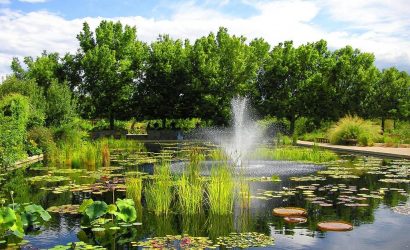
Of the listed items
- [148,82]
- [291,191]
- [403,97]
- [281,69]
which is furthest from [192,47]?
[291,191]

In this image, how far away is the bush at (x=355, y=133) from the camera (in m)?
23.6

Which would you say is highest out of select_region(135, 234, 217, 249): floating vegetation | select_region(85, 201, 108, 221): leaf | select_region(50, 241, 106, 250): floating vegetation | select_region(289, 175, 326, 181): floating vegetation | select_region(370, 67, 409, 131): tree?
select_region(370, 67, 409, 131): tree

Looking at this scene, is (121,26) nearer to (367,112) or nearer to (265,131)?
(265,131)

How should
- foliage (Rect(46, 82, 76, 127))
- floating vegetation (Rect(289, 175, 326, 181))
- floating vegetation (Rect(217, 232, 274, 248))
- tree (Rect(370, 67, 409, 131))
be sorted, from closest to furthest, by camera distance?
floating vegetation (Rect(217, 232, 274, 248)), floating vegetation (Rect(289, 175, 326, 181)), foliage (Rect(46, 82, 76, 127)), tree (Rect(370, 67, 409, 131))

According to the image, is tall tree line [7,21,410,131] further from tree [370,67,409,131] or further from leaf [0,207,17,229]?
leaf [0,207,17,229]

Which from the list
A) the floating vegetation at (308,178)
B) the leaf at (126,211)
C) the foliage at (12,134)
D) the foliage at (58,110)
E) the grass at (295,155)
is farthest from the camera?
the foliage at (58,110)

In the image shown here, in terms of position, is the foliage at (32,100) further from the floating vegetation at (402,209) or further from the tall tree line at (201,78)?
the floating vegetation at (402,209)

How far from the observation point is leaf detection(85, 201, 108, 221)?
6719 mm

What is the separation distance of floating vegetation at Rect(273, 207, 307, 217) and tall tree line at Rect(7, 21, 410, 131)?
27884 mm

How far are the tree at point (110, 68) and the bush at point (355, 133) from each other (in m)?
18.2

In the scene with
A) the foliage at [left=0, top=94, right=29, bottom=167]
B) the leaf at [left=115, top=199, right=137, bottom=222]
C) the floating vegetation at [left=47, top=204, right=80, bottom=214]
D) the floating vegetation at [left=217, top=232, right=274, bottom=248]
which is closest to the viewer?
the floating vegetation at [left=217, top=232, right=274, bottom=248]

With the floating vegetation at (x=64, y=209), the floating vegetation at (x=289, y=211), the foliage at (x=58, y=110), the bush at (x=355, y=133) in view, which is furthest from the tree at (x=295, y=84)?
the floating vegetation at (x=64, y=209)

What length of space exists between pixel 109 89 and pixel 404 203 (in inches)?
1198

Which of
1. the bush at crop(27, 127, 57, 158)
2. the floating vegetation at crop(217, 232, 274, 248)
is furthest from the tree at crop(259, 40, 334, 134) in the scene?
the floating vegetation at crop(217, 232, 274, 248)
